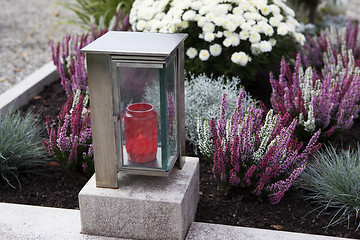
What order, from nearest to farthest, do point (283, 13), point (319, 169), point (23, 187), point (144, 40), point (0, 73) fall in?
point (144, 40), point (319, 169), point (23, 187), point (283, 13), point (0, 73)

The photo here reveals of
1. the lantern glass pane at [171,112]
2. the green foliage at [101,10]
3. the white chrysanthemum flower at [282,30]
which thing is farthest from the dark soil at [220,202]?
the green foliage at [101,10]

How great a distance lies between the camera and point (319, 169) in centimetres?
280

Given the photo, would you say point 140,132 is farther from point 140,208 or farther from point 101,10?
point 101,10

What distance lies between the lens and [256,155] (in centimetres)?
260

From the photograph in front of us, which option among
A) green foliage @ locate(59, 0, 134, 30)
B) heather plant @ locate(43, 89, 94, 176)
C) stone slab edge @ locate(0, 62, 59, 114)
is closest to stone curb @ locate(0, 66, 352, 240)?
heather plant @ locate(43, 89, 94, 176)

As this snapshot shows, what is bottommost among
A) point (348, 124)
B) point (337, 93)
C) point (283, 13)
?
point (348, 124)

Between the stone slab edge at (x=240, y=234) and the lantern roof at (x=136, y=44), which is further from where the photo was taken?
the stone slab edge at (x=240, y=234)

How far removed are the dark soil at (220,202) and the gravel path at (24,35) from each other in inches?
83.7

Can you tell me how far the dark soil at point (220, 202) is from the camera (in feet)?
8.39

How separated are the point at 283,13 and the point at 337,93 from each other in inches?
49.4

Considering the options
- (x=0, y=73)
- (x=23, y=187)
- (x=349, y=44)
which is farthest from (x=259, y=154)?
(x=0, y=73)

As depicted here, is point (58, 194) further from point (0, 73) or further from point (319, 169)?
point (0, 73)

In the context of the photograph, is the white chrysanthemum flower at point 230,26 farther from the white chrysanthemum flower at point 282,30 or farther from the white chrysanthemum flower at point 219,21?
the white chrysanthemum flower at point 282,30

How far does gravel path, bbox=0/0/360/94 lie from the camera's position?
5.46 metres
